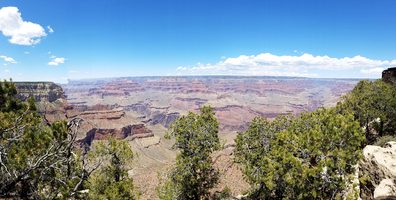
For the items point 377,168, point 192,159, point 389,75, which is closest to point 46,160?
point 192,159

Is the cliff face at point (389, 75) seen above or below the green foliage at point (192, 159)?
above

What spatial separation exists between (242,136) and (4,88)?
2043 cm

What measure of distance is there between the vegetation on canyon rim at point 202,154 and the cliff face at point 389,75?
10.2 m

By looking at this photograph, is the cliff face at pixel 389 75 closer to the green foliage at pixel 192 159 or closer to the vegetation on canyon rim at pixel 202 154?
the vegetation on canyon rim at pixel 202 154

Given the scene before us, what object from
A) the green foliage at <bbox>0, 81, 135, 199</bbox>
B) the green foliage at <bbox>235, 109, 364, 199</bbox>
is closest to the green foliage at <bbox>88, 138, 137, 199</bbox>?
the green foliage at <bbox>0, 81, 135, 199</bbox>

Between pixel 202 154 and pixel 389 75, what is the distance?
47.2 meters

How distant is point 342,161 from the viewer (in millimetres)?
17734

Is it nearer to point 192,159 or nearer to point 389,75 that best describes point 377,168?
point 192,159

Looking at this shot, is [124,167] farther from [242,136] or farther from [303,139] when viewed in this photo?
[303,139]

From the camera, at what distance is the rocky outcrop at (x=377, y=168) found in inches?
922

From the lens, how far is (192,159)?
30719 mm

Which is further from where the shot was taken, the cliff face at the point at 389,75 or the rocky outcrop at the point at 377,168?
the cliff face at the point at 389,75

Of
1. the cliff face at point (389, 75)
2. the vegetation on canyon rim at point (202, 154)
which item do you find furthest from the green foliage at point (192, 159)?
the cliff face at point (389, 75)

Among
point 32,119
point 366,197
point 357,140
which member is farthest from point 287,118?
point 32,119
